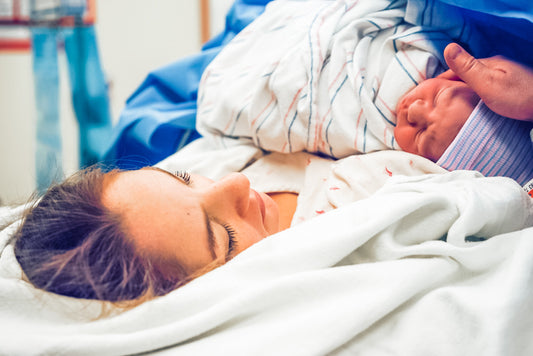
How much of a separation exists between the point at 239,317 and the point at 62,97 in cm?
171

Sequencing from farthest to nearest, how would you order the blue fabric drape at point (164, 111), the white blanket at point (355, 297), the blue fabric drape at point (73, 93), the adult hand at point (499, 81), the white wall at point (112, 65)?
the white wall at point (112, 65), the blue fabric drape at point (73, 93), the blue fabric drape at point (164, 111), the adult hand at point (499, 81), the white blanket at point (355, 297)

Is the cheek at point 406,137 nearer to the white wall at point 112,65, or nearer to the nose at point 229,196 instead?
the nose at point 229,196

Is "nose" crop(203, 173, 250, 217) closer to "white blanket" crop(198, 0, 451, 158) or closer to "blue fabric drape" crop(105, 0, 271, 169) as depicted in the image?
"white blanket" crop(198, 0, 451, 158)

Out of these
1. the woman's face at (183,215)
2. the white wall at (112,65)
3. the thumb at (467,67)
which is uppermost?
the thumb at (467,67)

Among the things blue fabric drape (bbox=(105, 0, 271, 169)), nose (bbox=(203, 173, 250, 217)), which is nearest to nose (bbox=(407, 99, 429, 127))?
nose (bbox=(203, 173, 250, 217))

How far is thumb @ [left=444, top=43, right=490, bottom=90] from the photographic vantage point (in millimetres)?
531

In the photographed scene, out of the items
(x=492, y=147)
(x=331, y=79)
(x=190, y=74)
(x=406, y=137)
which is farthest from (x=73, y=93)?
(x=492, y=147)

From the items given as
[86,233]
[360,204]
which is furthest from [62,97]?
[360,204]

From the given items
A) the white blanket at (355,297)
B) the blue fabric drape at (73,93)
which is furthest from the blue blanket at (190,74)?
the blue fabric drape at (73,93)

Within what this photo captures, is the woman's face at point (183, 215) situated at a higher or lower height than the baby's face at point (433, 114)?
lower

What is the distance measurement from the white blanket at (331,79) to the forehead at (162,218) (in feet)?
0.80

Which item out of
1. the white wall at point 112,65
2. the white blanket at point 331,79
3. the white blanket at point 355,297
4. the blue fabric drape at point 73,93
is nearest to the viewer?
the white blanket at point 355,297

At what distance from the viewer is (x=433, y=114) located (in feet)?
1.90

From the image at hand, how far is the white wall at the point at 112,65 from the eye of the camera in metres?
1.83
